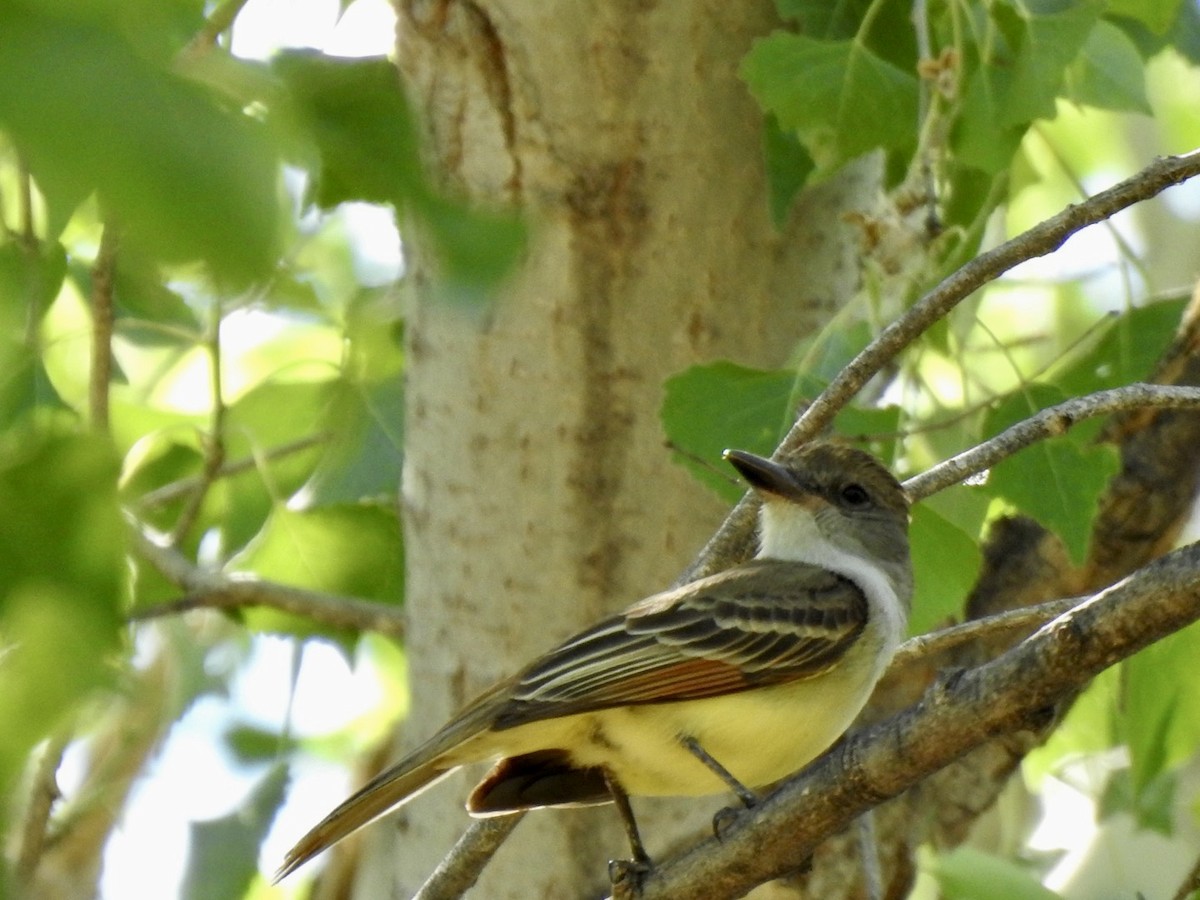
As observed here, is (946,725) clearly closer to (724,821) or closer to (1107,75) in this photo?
(724,821)

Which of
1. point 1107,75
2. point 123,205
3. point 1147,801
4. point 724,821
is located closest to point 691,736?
point 724,821

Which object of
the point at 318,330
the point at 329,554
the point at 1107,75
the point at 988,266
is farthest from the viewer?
the point at 318,330

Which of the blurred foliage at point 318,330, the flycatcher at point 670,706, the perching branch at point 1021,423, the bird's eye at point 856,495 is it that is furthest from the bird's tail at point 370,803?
the bird's eye at point 856,495

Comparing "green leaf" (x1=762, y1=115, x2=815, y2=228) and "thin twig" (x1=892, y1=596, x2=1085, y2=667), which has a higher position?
"green leaf" (x1=762, y1=115, x2=815, y2=228)

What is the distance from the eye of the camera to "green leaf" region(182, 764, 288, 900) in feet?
13.0

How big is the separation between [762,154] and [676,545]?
3.63ft

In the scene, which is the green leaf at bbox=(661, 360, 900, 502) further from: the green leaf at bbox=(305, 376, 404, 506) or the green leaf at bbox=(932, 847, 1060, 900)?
the green leaf at bbox=(305, 376, 404, 506)

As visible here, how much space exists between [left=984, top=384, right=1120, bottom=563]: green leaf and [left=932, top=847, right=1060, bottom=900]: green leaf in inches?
28.7

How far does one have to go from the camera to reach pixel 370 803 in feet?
10.6

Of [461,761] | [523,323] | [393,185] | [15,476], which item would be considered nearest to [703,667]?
[461,761]

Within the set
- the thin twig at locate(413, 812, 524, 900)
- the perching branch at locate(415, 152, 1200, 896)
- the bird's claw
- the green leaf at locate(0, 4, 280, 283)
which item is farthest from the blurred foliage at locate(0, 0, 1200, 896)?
the thin twig at locate(413, 812, 524, 900)

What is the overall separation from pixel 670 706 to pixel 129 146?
2.73m

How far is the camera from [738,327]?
420cm

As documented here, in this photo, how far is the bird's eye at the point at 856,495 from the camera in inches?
173
